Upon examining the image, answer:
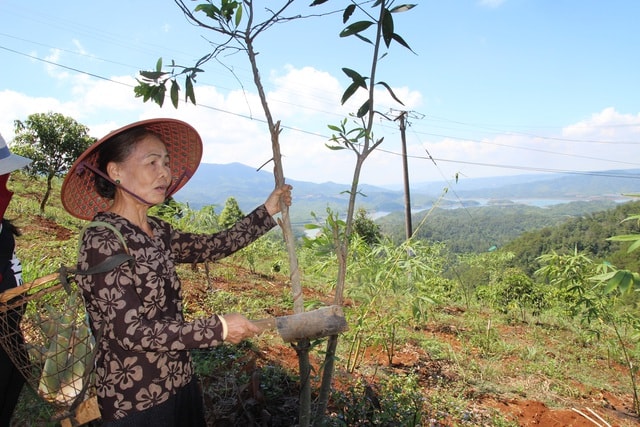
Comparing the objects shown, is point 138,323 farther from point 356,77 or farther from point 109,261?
point 356,77

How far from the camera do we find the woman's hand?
5.23 feet

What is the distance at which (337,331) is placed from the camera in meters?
1.30

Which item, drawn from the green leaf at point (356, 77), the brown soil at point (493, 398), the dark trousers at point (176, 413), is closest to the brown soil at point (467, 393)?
the brown soil at point (493, 398)

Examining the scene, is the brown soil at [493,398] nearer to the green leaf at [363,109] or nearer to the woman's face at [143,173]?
the woman's face at [143,173]

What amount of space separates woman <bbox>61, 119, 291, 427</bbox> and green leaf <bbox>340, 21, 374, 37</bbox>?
56 centimetres

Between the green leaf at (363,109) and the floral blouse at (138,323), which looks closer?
the floral blouse at (138,323)

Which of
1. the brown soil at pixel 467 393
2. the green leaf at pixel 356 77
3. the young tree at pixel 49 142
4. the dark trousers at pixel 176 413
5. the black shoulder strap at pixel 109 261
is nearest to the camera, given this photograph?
the black shoulder strap at pixel 109 261

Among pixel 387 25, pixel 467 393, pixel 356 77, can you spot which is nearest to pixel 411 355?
pixel 467 393

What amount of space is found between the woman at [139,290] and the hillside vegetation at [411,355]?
0.45 meters

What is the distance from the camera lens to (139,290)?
4.04 feet

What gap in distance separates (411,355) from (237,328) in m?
3.29

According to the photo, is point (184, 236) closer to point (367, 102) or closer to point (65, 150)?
point (367, 102)

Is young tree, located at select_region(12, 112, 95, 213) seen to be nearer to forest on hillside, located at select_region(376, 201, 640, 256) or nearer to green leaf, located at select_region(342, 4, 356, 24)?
forest on hillside, located at select_region(376, 201, 640, 256)

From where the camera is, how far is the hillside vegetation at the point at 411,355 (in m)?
2.42
